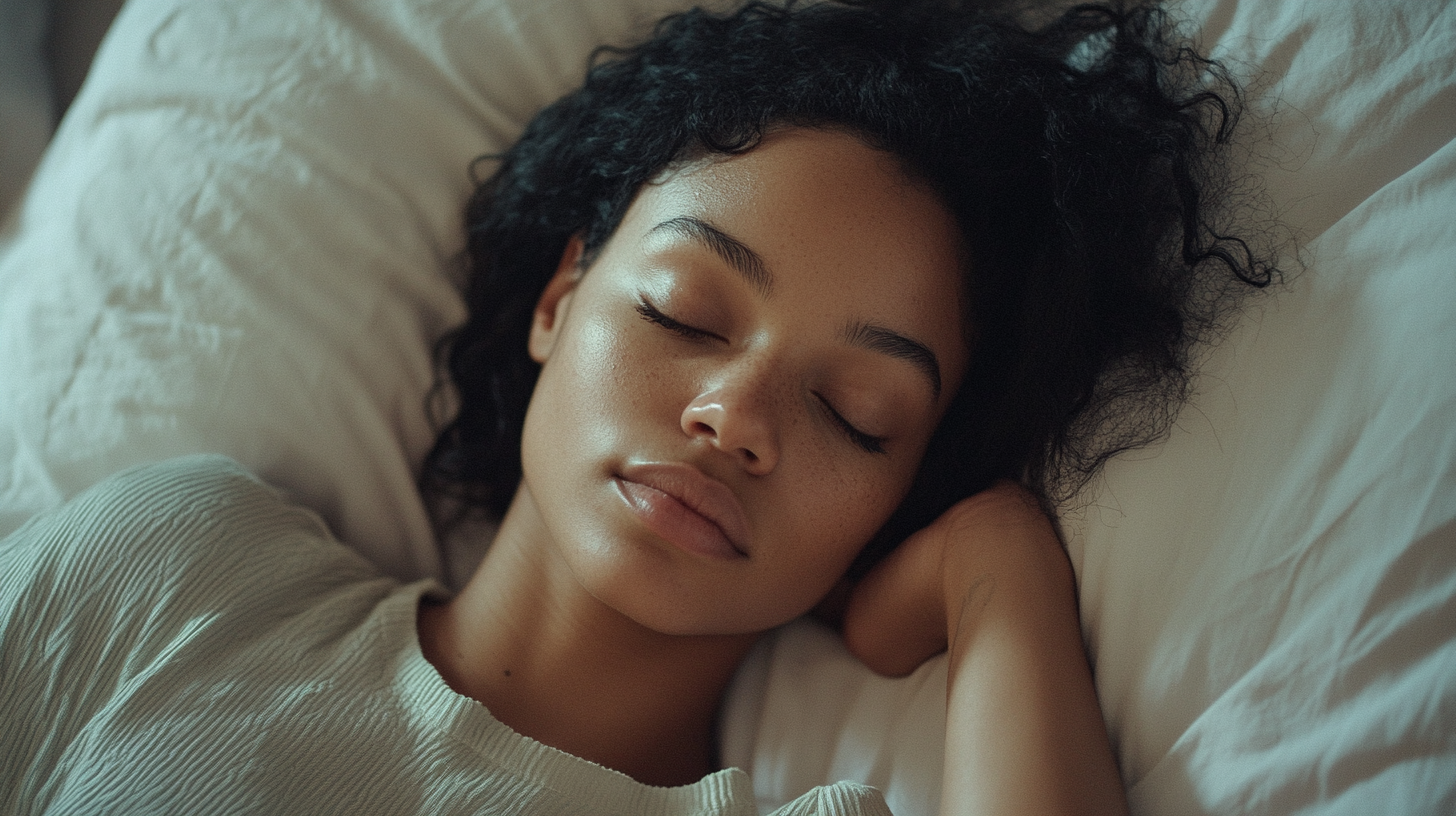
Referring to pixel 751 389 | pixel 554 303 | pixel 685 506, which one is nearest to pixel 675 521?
pixel 685 506

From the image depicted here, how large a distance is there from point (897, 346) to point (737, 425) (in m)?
0.18

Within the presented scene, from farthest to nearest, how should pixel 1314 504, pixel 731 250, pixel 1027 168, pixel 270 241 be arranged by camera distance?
1. pixel 270 241
2. pixel 1027 168
3. pixel 731 250
4. pixel 1314 504

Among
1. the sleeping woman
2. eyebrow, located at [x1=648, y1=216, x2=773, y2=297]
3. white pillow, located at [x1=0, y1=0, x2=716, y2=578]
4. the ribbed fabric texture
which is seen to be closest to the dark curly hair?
the sleeping woman

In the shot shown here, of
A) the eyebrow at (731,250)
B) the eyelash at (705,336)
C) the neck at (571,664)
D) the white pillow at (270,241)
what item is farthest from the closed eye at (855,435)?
the white pillow at (270,241)

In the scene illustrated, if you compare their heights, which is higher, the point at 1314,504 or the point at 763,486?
the point at 1314,504

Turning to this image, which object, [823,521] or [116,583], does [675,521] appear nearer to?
[823,521]

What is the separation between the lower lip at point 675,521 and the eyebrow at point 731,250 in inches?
8.1

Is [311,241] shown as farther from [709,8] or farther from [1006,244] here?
[1006,244]

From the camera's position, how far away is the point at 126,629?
84cm

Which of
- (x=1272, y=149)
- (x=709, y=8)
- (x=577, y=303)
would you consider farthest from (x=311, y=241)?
(x=1272, y=149)

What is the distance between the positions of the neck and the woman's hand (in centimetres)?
15

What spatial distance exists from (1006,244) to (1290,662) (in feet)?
1.53

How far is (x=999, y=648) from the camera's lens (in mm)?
796

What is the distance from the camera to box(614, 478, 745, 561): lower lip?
2.62 feet
